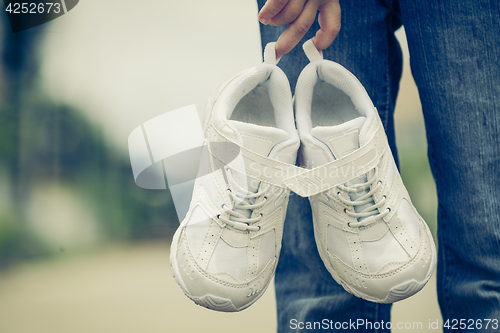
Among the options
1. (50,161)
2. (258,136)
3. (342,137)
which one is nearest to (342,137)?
(342,137)

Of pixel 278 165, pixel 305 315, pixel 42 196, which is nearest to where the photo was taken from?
pixel 278 165

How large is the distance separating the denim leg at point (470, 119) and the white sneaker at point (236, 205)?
0.21 m

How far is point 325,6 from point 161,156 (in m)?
0.36

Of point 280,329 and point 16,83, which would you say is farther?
point 16,83

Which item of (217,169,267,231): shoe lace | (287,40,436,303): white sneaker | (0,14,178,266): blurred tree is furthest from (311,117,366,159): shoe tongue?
(0,14,178,266): blurred tree

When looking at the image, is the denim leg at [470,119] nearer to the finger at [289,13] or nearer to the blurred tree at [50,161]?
the finger at [289,13]

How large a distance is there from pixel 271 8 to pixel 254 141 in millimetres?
180

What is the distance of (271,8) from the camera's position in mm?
371

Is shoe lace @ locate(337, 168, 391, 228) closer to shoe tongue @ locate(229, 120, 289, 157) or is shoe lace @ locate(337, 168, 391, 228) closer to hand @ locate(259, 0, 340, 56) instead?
shoe tongue @ locate(229, 120, 289, 157)

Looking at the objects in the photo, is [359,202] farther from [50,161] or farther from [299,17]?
[50,161]

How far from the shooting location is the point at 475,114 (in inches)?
14.8

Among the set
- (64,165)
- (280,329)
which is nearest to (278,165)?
(280,329)

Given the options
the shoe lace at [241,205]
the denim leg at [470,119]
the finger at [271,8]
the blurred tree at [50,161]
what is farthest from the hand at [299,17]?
the blurred tree at [50,161]

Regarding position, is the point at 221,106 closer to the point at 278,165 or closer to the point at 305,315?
the point at 278,165
